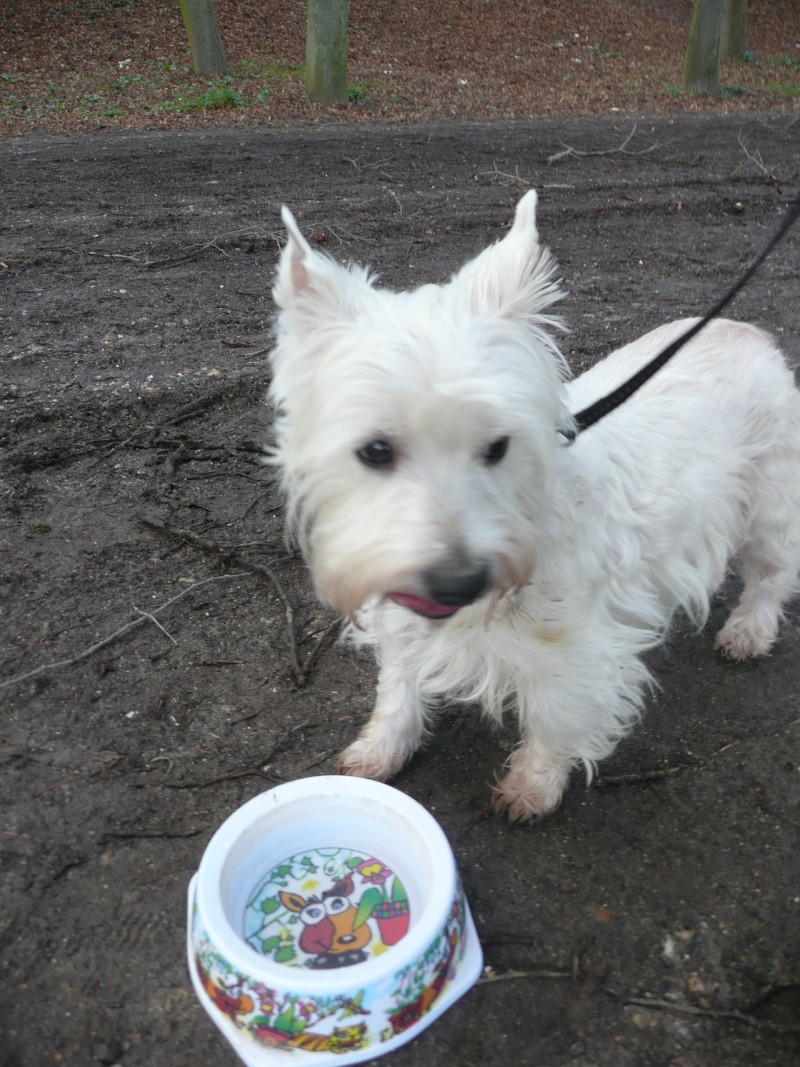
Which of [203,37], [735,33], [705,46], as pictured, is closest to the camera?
[203,37]

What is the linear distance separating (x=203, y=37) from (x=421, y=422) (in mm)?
13593

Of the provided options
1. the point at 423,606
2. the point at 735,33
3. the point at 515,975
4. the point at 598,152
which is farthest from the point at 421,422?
the point at 735,33

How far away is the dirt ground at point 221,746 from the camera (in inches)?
97.2

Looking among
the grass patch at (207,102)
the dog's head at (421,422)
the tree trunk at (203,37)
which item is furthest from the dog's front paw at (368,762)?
the tree trunk at (203,37)

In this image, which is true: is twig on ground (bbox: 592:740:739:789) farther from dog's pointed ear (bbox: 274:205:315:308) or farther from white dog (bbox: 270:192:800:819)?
dog's pointed ear (bbox: 274:205:315:308)

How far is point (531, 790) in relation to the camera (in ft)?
9.90

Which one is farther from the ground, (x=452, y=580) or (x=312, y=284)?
(x=312, y=284)

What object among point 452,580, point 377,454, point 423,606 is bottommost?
point 423,606

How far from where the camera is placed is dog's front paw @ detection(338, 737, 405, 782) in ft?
10.4

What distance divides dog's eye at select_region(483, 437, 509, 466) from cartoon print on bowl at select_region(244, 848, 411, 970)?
1331 mm

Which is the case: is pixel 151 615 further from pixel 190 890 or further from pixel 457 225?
pixel 457 225

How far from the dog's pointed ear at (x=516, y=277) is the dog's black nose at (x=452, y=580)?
0.74 metres

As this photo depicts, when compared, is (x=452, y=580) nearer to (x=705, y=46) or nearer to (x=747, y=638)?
(x=747, y=638)

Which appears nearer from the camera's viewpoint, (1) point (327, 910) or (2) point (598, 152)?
(1) point (327, 910)
